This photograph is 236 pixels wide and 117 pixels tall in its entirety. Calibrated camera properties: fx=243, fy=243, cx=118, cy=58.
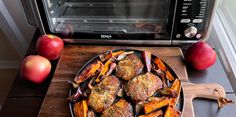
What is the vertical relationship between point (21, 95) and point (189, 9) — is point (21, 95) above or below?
below

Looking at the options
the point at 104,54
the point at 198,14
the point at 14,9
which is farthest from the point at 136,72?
the point at 14,9

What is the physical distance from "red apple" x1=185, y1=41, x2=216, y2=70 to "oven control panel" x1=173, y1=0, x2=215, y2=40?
34 millimetres

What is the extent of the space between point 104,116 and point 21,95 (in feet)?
0.85

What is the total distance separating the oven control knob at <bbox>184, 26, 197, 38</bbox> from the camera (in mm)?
662

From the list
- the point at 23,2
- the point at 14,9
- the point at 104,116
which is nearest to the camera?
the point at 104,116

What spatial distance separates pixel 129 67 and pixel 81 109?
17 centimetres

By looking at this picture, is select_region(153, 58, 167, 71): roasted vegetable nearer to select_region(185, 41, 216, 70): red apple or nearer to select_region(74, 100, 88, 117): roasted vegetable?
select_region(185, 41, 216, 70): red apple

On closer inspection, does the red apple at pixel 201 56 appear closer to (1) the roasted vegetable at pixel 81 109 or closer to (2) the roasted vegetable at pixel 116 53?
(2) the roasted vegetable at pixel 116 53

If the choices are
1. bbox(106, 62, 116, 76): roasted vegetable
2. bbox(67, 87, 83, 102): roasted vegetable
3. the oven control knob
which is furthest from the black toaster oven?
bbox(67, 87, 83, 102): roasted vegetable

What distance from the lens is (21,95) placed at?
0.66 meters

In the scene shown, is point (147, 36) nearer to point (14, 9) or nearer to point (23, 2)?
point (23, 2)

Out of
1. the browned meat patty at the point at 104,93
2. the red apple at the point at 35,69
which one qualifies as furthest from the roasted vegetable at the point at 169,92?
the red apple at the point at 35,69

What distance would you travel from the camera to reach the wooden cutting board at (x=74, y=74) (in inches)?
23.6

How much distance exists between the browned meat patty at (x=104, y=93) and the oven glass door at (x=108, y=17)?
0.17 metres
